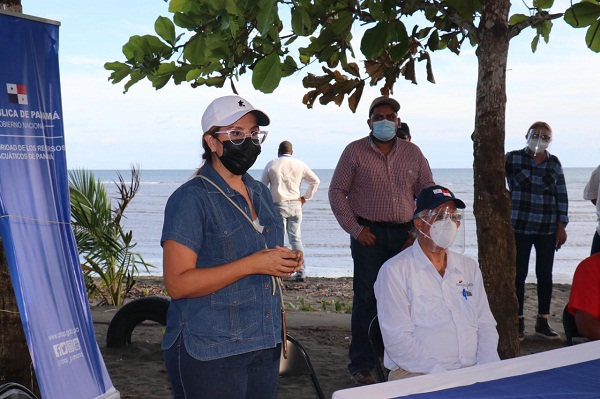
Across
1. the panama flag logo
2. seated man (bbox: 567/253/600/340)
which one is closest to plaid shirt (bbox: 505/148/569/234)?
seated man (bbox: 567/253/600/340)

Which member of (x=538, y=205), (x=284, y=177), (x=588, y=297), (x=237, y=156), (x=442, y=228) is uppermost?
(x=237, y=156)

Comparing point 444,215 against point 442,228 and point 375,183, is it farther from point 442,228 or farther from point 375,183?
point 375,183

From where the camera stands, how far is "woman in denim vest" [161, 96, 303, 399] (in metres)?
2.82

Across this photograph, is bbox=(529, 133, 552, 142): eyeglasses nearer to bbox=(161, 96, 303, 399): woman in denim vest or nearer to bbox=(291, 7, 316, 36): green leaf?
bbox=(291, 7, 316, 36): green leaf

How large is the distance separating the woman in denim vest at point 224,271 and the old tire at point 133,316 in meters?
3.52

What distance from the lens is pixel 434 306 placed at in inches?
148

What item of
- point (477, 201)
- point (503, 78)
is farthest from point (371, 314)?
point (503, 78)

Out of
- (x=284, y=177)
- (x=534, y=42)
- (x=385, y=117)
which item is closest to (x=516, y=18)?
(x=534, y=42)

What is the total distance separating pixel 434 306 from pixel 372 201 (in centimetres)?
231

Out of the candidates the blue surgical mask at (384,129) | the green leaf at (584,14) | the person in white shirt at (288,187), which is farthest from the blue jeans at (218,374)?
the person in white shirt at (288,187)

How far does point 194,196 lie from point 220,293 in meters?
0.37

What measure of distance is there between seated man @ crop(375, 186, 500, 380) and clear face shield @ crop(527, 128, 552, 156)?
3.77 m

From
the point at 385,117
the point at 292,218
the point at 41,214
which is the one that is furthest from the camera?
the point at 292,218

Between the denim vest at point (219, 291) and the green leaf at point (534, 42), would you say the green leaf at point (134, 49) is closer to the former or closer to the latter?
the denim vest at point (219, 291)
